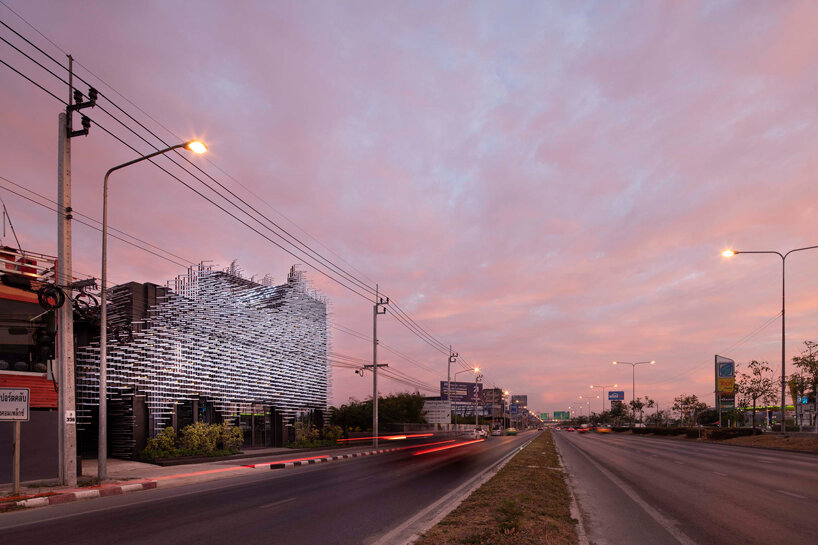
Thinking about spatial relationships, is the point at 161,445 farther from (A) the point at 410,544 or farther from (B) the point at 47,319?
(A) the point at 410,544

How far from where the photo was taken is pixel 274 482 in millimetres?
18438

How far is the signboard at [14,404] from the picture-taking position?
1440 cm

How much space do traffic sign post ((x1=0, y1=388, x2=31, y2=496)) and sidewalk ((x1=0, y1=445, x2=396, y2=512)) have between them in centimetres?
61

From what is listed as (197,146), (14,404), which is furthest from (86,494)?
(197,146)

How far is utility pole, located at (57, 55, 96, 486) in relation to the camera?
53.0ft

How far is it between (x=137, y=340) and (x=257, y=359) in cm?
1124

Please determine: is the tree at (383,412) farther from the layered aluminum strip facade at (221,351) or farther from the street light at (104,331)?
the street light at (104,331)

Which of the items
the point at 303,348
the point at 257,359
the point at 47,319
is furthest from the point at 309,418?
the point at 47,319

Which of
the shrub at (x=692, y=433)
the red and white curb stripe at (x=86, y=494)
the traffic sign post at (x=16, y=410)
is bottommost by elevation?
the shrub at (x=692, y=433)

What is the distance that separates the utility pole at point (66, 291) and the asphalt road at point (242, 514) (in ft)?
8.60

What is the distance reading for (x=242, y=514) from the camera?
11.7 m

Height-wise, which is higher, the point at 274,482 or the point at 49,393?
the point at 49,393

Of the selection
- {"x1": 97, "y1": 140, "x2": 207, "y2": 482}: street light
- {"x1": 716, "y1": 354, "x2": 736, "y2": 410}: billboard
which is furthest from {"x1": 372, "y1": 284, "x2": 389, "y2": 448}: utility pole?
{"x1": 716, "y1": 354, "x2": 736, "y2": 410}: billboard

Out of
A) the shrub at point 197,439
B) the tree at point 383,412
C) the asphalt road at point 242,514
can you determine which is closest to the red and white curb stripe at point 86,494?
the asphalt road at point 242,514
